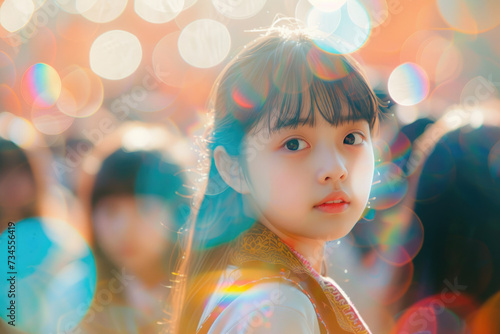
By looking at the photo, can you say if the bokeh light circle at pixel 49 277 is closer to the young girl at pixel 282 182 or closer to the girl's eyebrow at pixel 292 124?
the young girl at pixel 282 182

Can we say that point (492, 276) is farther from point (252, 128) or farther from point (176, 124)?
point (176, 124)

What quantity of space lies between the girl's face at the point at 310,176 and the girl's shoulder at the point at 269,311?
6.6 inches

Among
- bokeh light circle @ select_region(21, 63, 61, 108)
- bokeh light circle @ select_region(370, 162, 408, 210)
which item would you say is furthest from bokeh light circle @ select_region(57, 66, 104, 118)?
bokeh light circle @ select_region(370, 162, 408, 210)

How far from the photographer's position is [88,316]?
212cm

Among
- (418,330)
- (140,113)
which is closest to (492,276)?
(418,330)

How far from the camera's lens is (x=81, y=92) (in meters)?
4.71

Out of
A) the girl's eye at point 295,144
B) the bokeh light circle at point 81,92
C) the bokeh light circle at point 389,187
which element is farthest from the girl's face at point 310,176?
the bokeh light circle at point 81,92

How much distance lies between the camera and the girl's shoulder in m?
0.76

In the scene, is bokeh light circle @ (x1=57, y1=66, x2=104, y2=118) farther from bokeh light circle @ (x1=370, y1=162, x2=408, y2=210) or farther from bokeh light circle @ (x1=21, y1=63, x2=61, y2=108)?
bokeh light circle @ (x1=370, y1=162, x2=408, y2=210)

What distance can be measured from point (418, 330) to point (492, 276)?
1.18ft

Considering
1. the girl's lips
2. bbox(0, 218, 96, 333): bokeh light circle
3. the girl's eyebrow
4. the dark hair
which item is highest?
the girl's eyebrow

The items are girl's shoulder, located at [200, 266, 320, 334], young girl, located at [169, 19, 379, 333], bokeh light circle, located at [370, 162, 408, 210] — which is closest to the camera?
girl's shoulder, located at [200, 266, 320, 334]

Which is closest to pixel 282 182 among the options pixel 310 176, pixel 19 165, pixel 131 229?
pixel 310 176

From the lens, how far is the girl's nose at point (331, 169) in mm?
913
